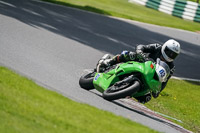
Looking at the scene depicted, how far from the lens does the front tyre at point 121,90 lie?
8766 millimetres

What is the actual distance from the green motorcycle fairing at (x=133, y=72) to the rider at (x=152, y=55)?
21cm

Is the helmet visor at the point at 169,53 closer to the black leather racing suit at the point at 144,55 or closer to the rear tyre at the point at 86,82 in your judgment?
the black leather racing suit at the point at 144,55

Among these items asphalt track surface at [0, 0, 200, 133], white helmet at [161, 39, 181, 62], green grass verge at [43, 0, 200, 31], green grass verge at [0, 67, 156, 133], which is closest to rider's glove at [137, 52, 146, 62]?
white helmet at [161, 39, 181, 62]

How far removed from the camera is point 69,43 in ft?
46.7

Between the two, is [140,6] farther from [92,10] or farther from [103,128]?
[103,128]

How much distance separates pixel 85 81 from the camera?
9.87m

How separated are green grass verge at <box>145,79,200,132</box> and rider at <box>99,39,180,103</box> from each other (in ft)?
3.98

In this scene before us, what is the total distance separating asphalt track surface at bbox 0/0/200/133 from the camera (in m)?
9.44

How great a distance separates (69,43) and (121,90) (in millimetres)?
5597

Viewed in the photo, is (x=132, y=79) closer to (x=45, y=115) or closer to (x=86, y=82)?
(x=86, y=82)

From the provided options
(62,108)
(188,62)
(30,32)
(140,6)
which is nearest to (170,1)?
(140,6)

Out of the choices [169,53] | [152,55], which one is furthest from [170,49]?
[152,55]

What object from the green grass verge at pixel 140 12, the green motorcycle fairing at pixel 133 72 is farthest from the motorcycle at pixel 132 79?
the green grass verge at pixel 140 12

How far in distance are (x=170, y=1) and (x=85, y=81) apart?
1978 cm
